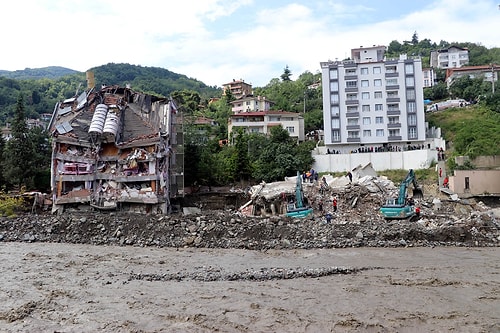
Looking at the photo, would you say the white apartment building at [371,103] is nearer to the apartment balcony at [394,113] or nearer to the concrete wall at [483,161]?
the apartment balcony at [394,113]

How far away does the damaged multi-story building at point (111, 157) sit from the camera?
38344 millimetres

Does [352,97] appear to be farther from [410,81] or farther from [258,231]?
[258,231]

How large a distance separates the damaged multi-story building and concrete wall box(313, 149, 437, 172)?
60.3ft

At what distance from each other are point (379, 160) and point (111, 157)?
2861cm

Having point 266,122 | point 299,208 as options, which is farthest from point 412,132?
point 299,208

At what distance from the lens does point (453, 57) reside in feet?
354

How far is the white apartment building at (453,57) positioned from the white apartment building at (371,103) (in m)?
55.3

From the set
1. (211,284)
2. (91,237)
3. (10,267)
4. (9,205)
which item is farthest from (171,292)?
(9,205)

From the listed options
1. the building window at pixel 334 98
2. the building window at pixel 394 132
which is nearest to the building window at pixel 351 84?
the building window at pixel 334 98

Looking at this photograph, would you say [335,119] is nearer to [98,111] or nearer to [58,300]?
[98,111]

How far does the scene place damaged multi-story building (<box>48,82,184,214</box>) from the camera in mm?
38344

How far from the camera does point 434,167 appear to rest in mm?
47188

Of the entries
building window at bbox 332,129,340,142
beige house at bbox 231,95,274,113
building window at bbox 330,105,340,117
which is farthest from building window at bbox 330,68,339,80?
beige house at bbox 231,95,274,113

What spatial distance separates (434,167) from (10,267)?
40217 mm
